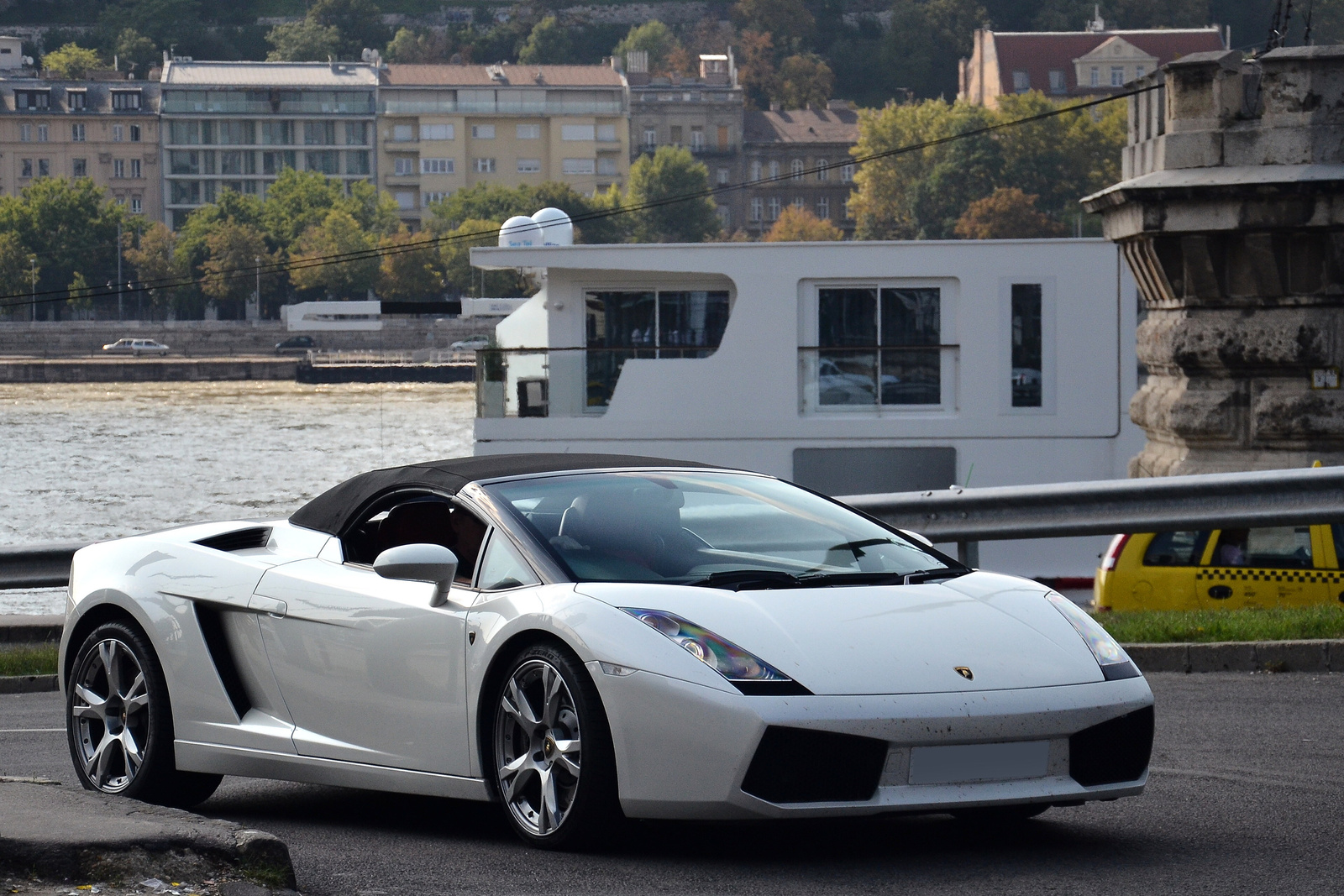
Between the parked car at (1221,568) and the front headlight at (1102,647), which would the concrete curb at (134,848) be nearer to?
the front headlight at (1102,647)

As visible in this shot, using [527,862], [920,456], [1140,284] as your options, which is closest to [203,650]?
[527,862]

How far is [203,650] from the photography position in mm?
6027

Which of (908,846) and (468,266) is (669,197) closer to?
(468,266)

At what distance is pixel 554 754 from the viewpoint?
16.4ft

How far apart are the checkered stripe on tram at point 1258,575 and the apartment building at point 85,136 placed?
566ft

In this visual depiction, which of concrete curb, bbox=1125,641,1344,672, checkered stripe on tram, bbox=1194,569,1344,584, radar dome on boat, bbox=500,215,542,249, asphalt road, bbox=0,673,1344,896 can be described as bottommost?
checkered stripe on tram, bbox=1194,569,1344,584

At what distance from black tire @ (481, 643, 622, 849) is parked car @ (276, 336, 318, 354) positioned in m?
133

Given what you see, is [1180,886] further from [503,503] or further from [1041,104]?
[1041,104]

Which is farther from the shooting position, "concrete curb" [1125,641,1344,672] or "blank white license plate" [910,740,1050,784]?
"concrete curb" [1125,641,1344,672]

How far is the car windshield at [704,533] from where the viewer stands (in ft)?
17.4

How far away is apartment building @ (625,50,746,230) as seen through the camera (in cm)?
19000

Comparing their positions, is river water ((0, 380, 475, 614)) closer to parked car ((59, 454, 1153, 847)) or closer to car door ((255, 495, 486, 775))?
parked car ((59, 454, 1153, 847))

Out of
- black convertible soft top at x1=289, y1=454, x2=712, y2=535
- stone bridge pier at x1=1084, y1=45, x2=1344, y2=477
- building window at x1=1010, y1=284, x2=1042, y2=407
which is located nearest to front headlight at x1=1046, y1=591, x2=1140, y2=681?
black convertible soft top at x1=289, y1=454, x2=712, y2=535

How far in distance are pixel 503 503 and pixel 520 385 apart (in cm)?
1885
